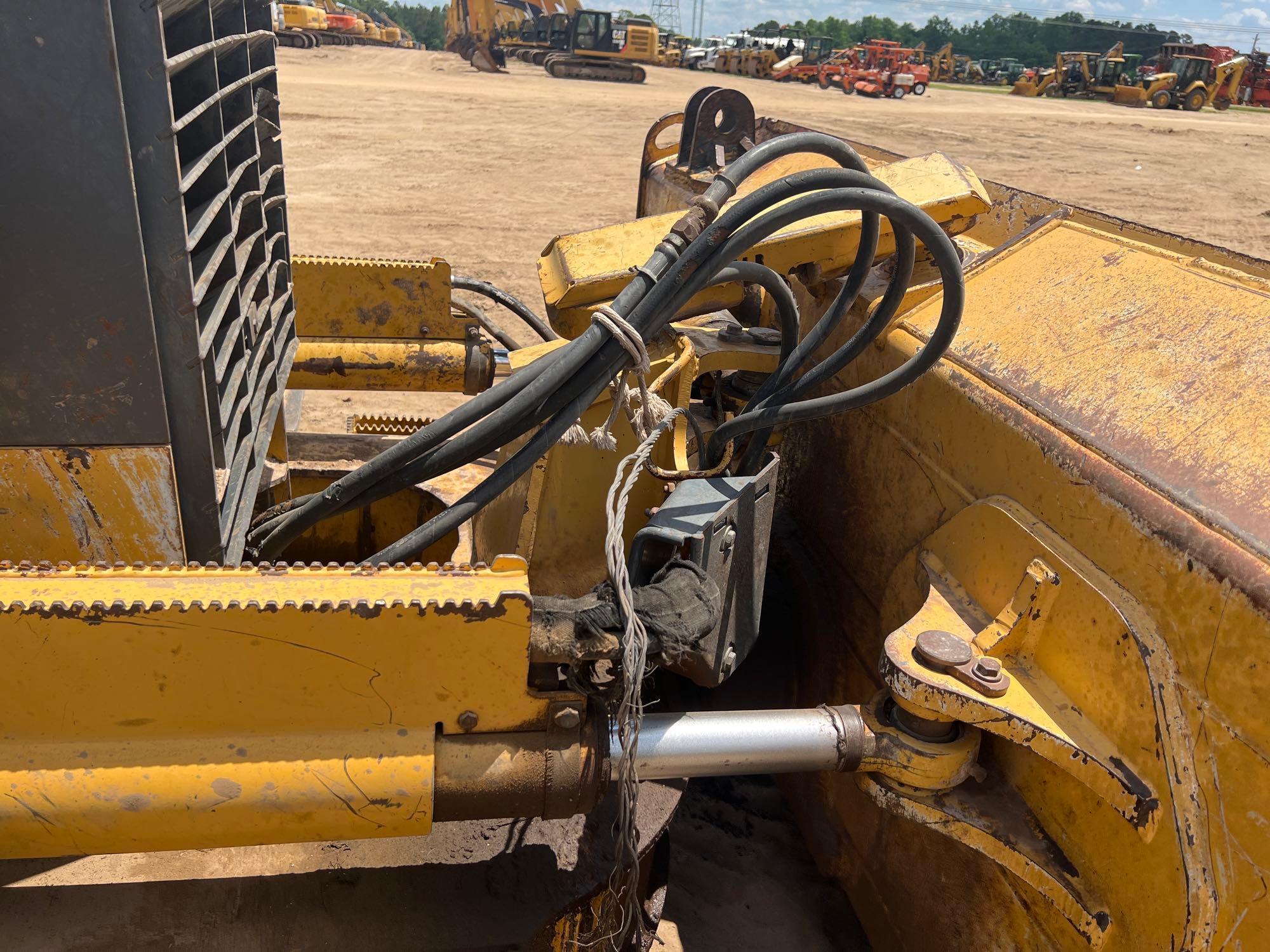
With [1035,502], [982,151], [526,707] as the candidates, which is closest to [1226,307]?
[1035,502]

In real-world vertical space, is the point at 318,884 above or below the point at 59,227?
below

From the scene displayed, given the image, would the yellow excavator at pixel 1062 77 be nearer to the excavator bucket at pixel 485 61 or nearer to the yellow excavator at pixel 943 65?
the yellow excavator at pixel 943 65

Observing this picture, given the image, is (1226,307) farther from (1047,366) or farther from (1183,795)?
(1183,795)

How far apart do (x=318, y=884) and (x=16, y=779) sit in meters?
0.63

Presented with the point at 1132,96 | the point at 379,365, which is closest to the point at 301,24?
the point at 1132,96

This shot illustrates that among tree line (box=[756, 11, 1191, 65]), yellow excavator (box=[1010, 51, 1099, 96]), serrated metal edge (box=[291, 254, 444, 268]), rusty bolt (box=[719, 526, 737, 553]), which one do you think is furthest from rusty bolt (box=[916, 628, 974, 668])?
tree line (box=[756, 11, 1191, 65])

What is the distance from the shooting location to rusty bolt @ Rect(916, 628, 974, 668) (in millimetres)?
1453

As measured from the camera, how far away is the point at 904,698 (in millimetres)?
1454

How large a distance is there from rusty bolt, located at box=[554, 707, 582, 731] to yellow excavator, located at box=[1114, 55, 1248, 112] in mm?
28935

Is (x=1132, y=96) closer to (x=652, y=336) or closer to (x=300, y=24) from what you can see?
(x=300, y=24)

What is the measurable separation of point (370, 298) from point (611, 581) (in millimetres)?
1948

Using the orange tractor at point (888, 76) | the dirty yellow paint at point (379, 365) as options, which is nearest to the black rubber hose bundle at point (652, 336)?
the dirty yellow paint at point (379, 365)

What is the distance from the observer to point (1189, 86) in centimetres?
2456

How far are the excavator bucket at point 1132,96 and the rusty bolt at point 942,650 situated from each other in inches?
1130
